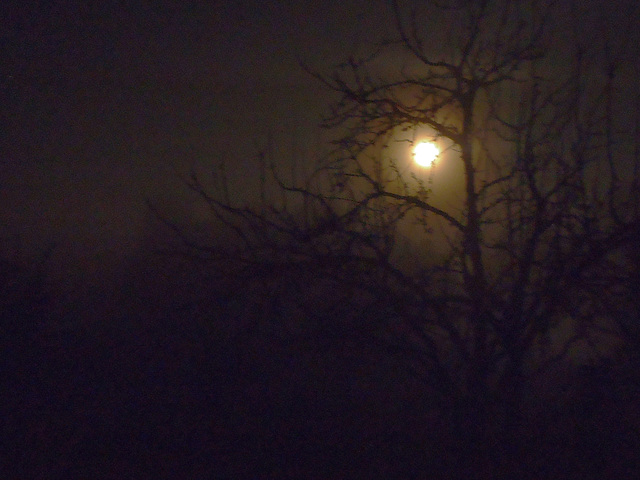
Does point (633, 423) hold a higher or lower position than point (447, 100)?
lower

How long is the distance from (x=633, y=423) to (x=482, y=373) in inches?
63.2

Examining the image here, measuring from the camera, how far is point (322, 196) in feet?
17.3

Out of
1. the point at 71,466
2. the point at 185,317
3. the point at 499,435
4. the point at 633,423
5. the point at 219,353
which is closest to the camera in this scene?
the point at 499,435

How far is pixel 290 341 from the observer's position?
5.30 meters

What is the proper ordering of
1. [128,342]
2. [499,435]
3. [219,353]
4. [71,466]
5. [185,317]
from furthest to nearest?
[128,342] → [185,317] → [71,466] → [219,353] → [499,435]

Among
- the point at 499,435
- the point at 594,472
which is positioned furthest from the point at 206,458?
the point at 594,472

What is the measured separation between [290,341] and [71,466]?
313 centimetres

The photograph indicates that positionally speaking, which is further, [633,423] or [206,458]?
[206,458]

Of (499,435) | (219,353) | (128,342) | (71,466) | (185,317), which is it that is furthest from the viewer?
(128,342)

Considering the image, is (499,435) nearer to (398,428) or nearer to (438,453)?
(438,453)

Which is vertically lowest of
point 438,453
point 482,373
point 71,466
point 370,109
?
point 71,466

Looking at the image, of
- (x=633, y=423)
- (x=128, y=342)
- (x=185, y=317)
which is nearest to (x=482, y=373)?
(x=633, y=423)

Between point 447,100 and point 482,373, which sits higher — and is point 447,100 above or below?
above

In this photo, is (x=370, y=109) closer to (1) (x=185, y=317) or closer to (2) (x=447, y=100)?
(2) (x=447, y=100)
